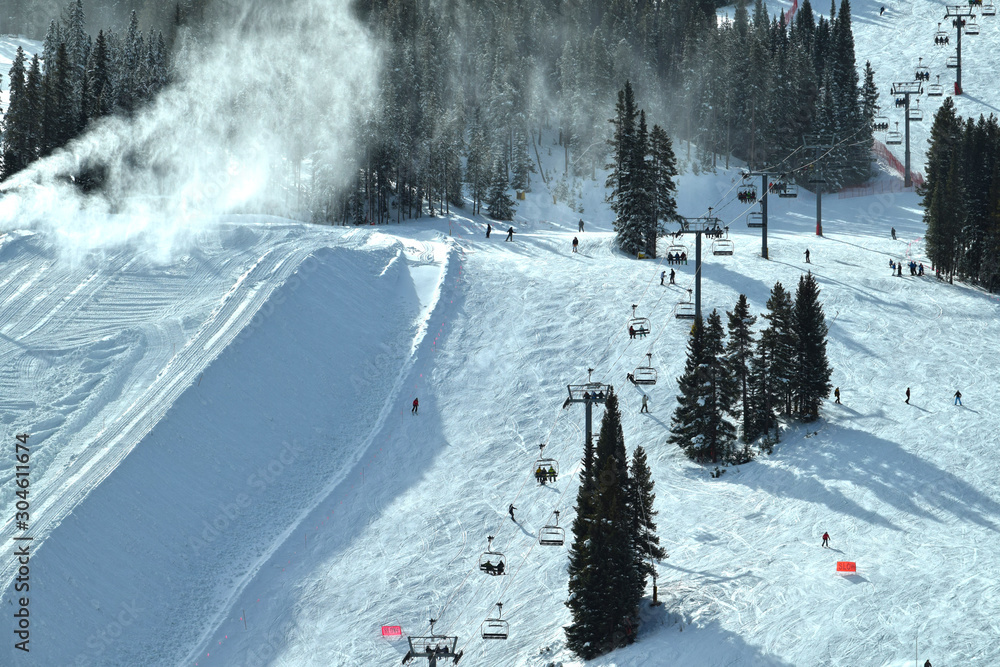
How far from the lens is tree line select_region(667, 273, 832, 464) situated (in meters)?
43.7

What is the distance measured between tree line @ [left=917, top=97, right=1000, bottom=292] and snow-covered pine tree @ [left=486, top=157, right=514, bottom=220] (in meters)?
Result: 30.1

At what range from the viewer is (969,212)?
61094 mm

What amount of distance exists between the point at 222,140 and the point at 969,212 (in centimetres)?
5590

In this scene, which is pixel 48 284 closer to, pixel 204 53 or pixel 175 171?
pixel 175 171

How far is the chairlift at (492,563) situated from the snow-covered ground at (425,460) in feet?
1.63

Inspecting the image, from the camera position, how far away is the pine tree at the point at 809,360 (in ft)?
148

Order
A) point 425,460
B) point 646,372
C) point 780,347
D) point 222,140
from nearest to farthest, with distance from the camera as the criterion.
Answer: point 780,347, point 425,460, point 646,372, point 222,140

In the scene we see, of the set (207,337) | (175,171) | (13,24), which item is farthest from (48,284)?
(13,24)

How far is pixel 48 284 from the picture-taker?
57156 mm

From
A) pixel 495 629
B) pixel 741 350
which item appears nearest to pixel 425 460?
pixel 495 629

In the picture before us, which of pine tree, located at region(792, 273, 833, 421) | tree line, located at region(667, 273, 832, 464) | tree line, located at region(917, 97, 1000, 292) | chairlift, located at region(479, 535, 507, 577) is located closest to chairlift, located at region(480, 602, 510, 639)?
chairlift, located at region(479, 535, 507, 577)

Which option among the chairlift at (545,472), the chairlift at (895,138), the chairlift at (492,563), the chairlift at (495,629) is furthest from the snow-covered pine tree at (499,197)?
the chairlift at (495,629)

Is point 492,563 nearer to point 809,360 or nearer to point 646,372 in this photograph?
point 646,372

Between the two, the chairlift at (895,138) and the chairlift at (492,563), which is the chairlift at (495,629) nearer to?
the chairlift at (492,563)
